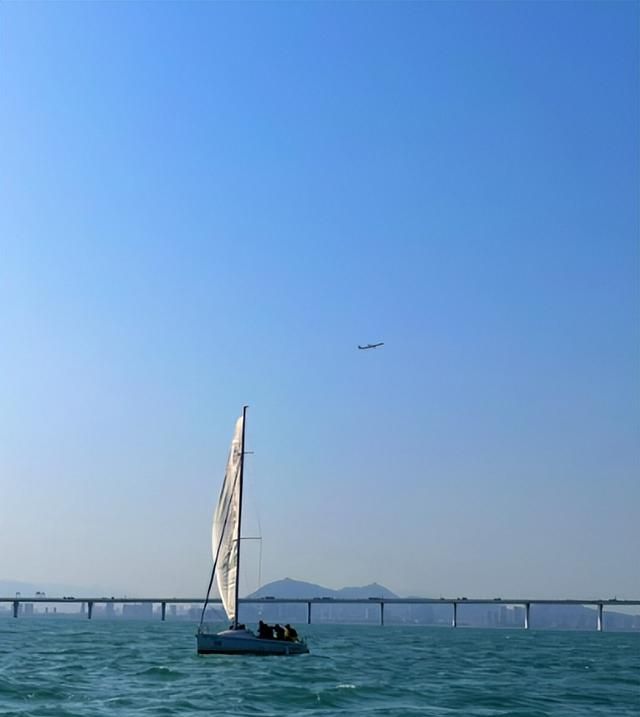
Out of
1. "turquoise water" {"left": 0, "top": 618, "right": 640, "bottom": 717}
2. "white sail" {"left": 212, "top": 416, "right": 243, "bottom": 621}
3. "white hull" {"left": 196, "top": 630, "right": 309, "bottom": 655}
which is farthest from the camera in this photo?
"white sail" {"left": 212, "top": 416, "right": 243, "bottom": 621}

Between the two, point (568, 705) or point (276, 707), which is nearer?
point (276, 707)

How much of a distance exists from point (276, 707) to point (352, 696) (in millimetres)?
5218

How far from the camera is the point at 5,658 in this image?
2847 inches

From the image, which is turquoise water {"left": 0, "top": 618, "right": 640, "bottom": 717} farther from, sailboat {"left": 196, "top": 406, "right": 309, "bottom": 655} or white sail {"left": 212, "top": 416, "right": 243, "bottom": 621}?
white sail {"left": 212, "top": 416, "right": 243, "bottom": 621}

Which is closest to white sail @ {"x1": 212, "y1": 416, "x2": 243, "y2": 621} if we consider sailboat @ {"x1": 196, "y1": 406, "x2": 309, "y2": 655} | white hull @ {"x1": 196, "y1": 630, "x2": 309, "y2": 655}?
sailboat @ {"x1": 196, "y1": 406, "x2": 309, "y2": 655}

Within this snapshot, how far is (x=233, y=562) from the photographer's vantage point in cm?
8062

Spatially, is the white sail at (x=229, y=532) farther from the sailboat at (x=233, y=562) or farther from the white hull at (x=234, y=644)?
the white hull at (x=234, y=644)

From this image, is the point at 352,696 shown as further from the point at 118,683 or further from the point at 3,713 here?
the point at 3,713

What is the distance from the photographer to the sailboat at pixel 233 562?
73.8 metres

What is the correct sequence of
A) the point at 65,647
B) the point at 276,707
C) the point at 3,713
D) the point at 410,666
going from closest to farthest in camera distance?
1. the point at 3,713
2. the point at 276,707
3. the point at 410,666
4. the point at 65,647

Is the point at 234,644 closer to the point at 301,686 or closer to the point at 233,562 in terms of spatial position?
the point at 233,562

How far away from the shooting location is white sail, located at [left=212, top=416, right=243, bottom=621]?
80.2 meters

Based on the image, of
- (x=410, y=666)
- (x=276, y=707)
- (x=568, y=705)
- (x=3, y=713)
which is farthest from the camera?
(x=410, y=666)

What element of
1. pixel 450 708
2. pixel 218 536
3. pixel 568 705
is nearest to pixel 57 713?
pixel 450 708
